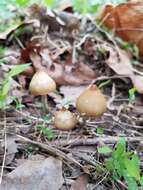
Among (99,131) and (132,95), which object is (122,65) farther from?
(99,131)

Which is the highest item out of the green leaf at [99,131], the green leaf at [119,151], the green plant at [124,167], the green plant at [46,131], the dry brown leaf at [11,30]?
the dry brown leaf at [11,30]

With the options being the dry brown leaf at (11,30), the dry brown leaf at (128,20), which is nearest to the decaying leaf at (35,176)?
the dry brown leaf at (11,30)

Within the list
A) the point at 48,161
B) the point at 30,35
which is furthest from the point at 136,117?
the point at 30,35

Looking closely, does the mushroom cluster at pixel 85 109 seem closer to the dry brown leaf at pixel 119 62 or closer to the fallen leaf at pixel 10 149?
the fallen leaf at pixel 10 149

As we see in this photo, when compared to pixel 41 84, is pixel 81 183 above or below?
below

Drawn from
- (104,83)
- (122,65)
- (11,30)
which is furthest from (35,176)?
(11,30)

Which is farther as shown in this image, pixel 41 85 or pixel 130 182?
pixel 41 85

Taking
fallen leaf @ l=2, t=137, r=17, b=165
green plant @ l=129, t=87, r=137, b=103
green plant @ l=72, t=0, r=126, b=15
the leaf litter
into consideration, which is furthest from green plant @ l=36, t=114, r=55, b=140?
green plant @ l=72, t=0, r=126, b=15
